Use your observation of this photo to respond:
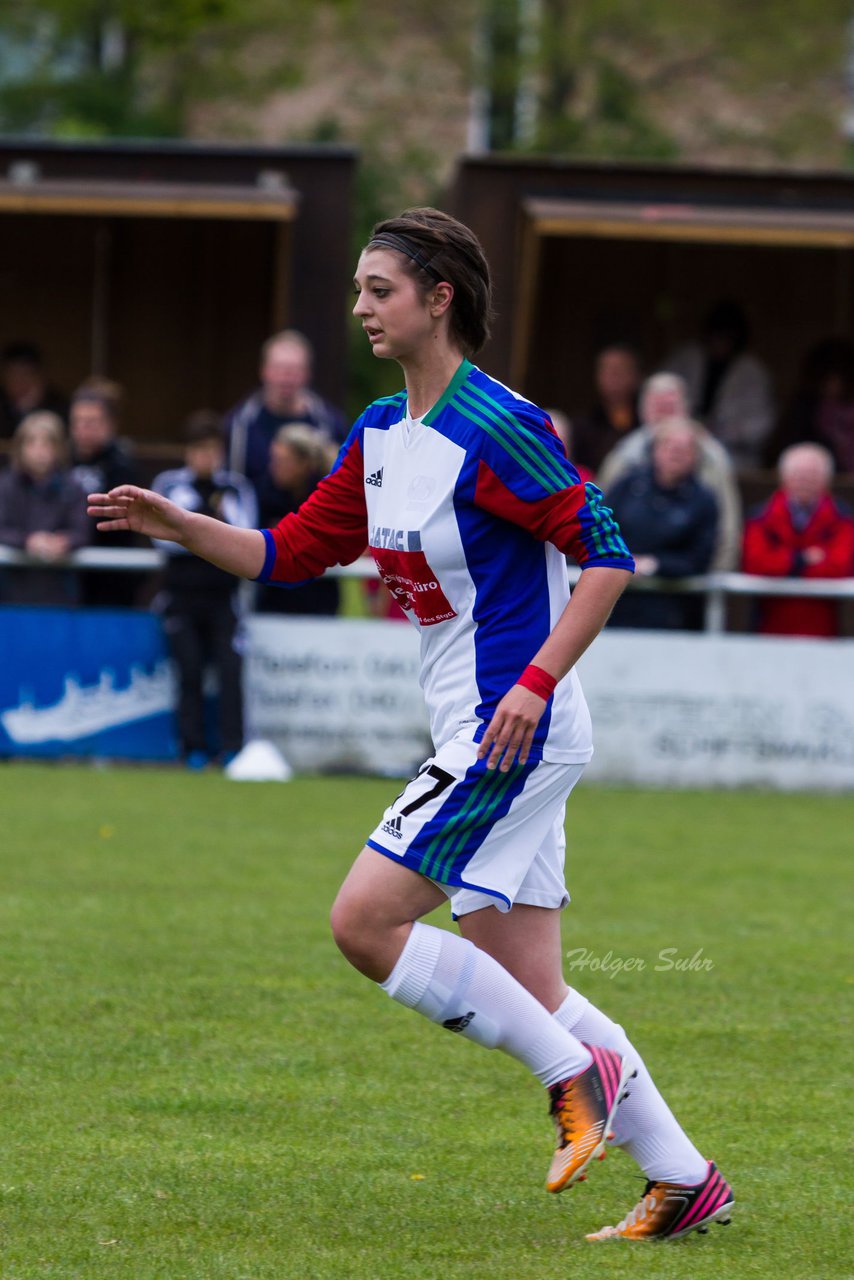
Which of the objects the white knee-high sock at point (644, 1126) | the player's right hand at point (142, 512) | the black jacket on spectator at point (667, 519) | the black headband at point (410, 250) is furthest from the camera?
the black jacket on spectator at point (667, 519)

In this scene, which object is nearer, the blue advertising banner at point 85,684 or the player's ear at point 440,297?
the player's ear at point 440,297

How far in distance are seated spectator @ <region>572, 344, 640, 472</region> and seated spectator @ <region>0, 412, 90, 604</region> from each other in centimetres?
346

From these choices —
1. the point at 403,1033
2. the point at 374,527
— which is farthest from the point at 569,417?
the point at 374,527

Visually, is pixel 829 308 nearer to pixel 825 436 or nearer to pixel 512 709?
pixel 825 436

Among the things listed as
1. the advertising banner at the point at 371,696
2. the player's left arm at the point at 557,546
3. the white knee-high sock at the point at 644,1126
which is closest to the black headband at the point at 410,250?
the player's left arm at the point at 557,546

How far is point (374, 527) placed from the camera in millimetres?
4074

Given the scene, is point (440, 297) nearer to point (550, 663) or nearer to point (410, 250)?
point (410, 250)

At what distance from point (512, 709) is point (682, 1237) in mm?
1243

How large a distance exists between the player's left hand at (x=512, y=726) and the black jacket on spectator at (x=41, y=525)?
855 centimetres

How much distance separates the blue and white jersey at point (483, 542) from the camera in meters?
3.88

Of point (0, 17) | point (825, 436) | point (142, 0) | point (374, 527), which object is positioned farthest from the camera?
point (0, 17)

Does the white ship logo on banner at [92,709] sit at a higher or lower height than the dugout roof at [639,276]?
lower

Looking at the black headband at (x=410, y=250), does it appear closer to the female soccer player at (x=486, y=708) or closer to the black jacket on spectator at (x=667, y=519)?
the female soccer player at (x=486, y=708)

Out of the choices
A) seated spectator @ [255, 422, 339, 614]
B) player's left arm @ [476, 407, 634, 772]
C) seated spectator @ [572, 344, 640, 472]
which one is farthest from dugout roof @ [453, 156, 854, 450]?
player's left arm @ [476, 407, 634, 772]
